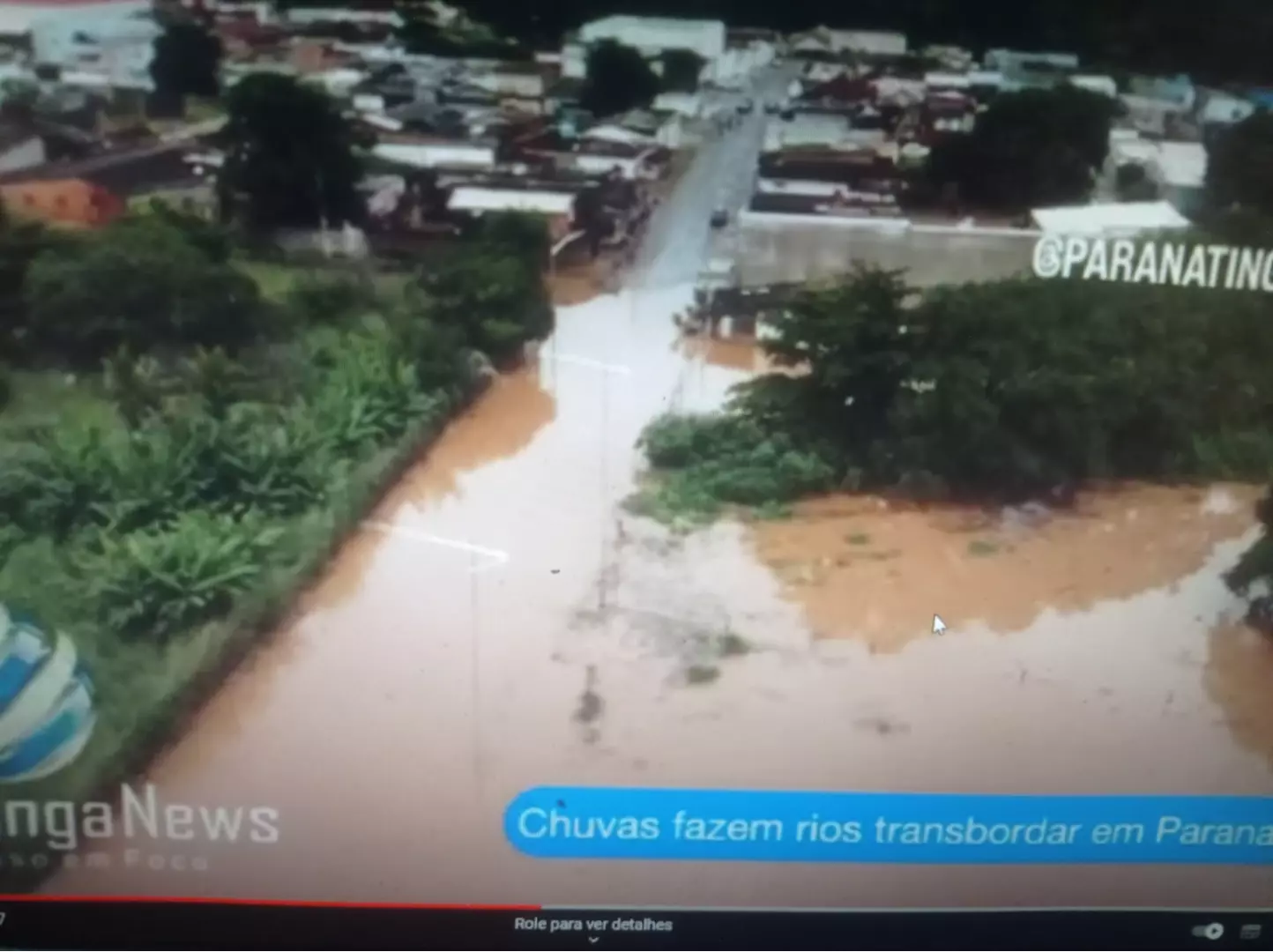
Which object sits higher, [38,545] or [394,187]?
[394,187]

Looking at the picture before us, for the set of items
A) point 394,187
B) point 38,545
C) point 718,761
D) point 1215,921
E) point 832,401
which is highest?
point 394,187

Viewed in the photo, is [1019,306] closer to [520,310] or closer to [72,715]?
[520,310]

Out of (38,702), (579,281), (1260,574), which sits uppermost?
(579,281)

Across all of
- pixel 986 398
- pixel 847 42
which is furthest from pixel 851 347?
pixel 847 42

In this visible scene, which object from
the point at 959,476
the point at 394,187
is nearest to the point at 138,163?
the point at 394,187

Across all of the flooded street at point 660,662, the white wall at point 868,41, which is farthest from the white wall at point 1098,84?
the flooded street at point 660,662

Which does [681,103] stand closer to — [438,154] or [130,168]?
[438,154]
